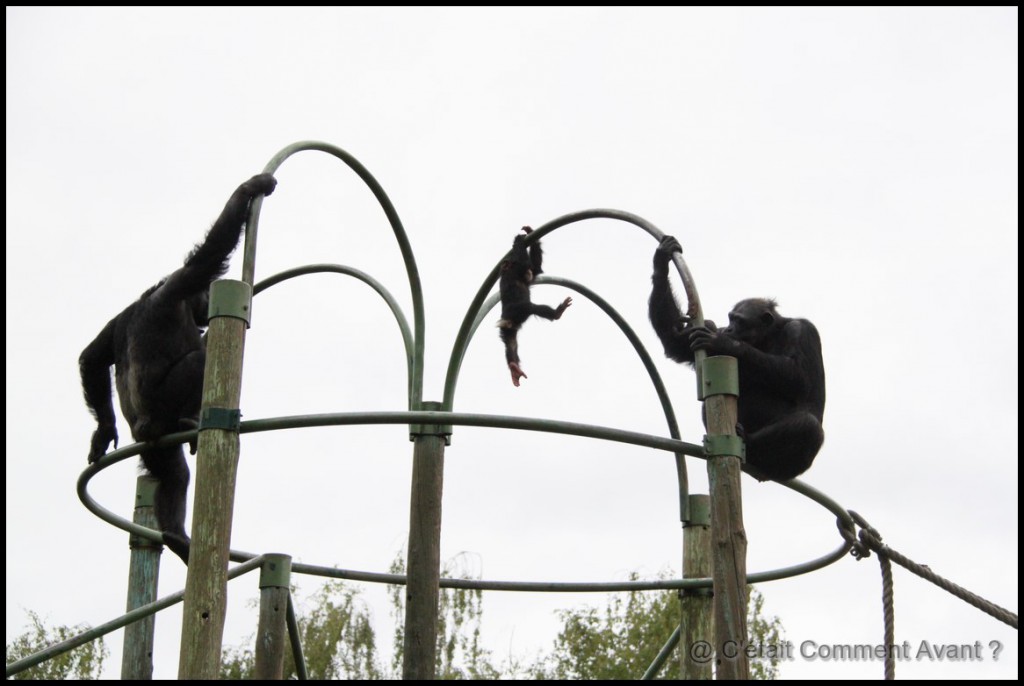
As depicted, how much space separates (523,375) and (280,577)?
2.23 metres

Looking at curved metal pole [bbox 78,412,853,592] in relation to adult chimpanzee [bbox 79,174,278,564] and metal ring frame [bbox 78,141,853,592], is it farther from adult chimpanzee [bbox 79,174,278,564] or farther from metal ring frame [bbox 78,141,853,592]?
adult chimpanzee [bbox 79,174,278,564]

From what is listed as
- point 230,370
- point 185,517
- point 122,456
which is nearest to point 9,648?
point 185,517

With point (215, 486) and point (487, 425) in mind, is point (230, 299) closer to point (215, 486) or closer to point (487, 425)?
point (215, 486)

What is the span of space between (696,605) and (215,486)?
387 cm

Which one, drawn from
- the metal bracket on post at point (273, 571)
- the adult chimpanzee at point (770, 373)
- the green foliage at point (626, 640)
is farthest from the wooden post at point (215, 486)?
the green foliage at point (626, 640)

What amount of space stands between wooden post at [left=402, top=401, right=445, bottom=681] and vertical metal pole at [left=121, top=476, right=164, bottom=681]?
2.04 meters

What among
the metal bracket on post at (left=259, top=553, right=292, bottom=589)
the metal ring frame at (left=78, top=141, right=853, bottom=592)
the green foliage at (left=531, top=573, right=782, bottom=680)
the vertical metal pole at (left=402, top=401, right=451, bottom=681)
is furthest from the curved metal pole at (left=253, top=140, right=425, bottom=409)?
the green foliage at (left=531, top=573, right=782, bottom=680)

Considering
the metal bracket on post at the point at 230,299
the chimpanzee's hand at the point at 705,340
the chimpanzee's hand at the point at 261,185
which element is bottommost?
the metal bracket on post at the point at 230,299

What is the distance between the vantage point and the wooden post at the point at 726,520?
16.9 ft

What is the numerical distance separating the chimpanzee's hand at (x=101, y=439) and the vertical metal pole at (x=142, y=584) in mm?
337

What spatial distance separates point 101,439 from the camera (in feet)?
27.3

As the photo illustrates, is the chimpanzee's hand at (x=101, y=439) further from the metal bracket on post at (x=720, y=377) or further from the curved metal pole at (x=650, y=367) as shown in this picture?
the metal bracket on post at (x=720, y=377)

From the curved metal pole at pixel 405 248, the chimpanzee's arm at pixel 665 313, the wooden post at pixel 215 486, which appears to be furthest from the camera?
the chimpanzee's arm at pixel 665 313

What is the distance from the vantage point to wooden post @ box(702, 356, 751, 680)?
516 centimetres
